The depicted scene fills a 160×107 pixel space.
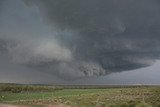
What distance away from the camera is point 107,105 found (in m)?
97.0

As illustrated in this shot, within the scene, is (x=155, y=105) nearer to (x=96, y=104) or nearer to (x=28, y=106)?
(x=96, y=104)

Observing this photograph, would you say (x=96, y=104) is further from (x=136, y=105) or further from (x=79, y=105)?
(x=136, y=105)

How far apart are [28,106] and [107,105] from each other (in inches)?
915

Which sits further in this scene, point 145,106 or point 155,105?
point 155,105

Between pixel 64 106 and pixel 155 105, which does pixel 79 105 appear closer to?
pixel 64 106

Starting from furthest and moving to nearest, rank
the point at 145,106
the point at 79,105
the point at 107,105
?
1. the point at 79,105
2. the point at 107,105
3. the point at 145,106

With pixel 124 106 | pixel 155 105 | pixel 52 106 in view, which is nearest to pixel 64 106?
pixel 52 106

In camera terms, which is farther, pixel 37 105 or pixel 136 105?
pixel 37 105

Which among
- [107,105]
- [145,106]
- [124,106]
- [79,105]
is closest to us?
[145,106]

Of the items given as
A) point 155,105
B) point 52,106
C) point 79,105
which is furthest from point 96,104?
point 155,105

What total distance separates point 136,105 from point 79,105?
2585cm

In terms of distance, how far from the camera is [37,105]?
10712 cm

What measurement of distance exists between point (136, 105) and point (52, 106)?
30822 mm

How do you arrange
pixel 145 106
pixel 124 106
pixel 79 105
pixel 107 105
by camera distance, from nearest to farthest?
1. pixel 145 106
2. pixel 124 106
3. pixel 107 105
4. pixel 79 105
